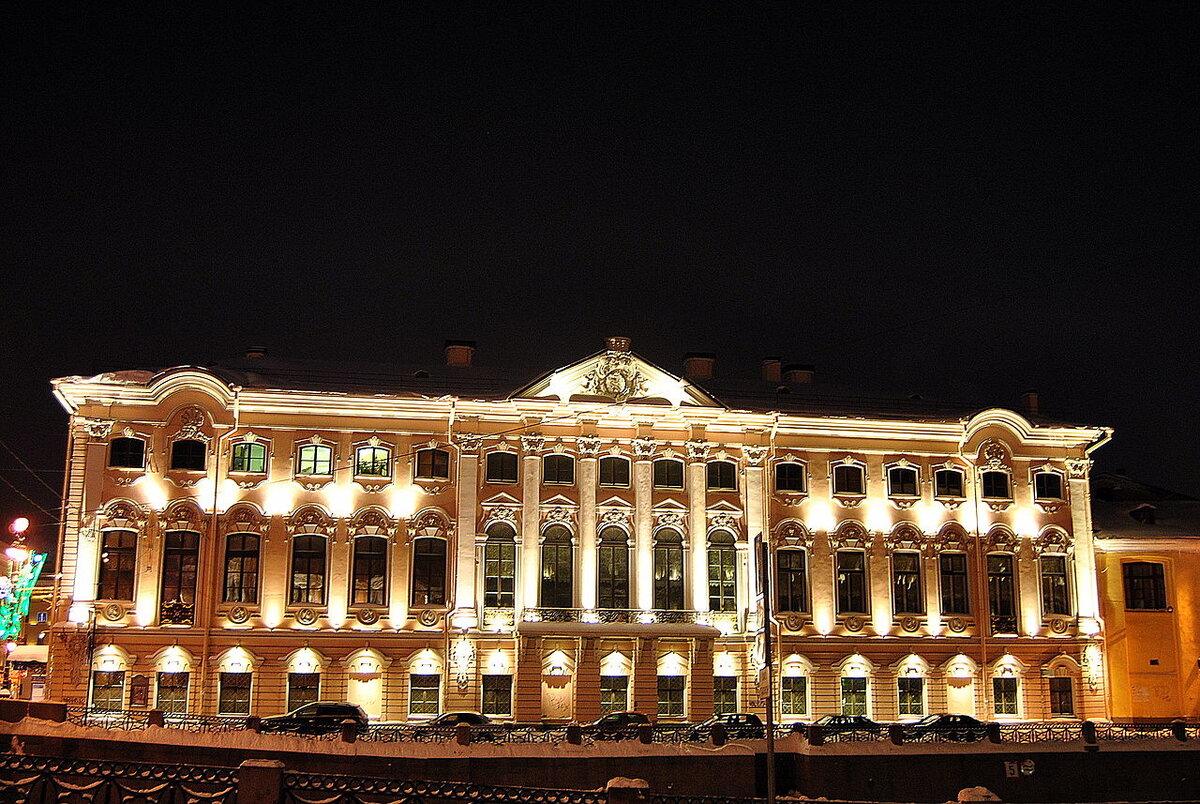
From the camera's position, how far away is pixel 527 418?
41781 mm

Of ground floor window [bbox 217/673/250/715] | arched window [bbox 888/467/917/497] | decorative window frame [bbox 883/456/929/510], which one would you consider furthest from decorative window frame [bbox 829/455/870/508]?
ground floor window [bbox 217/673/250/715]

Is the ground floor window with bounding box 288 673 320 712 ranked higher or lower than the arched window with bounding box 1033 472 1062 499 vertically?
lower

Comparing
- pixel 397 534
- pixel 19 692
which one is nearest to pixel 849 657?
pixel 397 534

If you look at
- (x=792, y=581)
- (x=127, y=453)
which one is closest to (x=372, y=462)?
(x=127, y=453)

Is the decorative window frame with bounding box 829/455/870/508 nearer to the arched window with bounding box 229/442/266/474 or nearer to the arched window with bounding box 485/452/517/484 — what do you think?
the arched window with bounding box 485/452/517/484

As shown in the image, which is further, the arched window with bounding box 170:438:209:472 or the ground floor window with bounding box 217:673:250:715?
the arched window with bounding box 170:438:209:472

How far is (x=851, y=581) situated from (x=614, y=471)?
8.85 metres

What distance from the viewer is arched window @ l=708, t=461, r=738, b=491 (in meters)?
42.8

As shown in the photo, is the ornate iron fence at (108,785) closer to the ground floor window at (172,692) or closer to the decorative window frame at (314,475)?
the ground floor window at (172,692)

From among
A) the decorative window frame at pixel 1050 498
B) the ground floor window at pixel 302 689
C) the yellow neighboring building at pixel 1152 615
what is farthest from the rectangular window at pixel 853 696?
the ground floor window at pixel 302 689

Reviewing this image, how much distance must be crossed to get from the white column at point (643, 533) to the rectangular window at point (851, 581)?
6606 mm

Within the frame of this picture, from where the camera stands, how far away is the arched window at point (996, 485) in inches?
1756

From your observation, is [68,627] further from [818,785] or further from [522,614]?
[818,785]

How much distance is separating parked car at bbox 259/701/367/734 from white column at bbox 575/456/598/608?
8.70 meters
